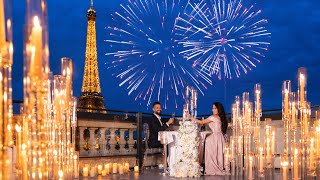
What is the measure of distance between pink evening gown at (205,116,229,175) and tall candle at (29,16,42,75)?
7.22 metres

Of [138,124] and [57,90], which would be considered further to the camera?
[138,124]

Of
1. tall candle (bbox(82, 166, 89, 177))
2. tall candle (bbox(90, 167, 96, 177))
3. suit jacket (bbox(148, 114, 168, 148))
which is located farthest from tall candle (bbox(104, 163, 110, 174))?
suit jacket (bbox(148, 114, 168, 148))

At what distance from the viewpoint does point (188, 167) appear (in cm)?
832

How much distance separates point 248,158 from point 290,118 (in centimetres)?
268

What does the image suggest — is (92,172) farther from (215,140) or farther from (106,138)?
(215,140)

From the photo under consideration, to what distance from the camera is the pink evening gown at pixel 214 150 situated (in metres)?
8.98

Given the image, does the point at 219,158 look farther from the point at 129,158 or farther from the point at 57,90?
the point at 57,90

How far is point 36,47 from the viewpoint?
6.78ft

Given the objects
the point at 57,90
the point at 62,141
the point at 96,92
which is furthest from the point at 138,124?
the point at 96,92

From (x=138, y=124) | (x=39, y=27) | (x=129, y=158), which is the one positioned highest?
(x=39, y=27)

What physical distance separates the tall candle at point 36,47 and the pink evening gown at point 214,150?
722 cm

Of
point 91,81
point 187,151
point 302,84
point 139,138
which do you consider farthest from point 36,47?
point 91,81

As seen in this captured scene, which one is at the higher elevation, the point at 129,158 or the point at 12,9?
the point at 12,9

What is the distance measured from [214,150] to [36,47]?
740cm
